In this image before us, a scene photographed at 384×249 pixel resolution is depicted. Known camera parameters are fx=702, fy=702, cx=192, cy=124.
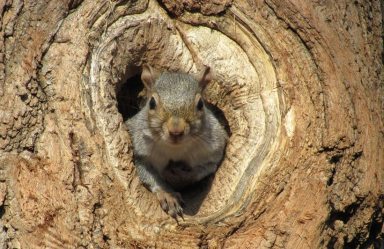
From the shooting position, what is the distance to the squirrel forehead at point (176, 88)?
3.67 m

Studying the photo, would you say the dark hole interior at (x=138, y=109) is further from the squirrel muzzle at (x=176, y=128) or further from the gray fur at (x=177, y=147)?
the squirrel muzzle at (x=176, y=128)

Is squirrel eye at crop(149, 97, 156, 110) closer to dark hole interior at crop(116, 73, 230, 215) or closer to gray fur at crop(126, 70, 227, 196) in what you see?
gray fur at crop(126, 70, 227, 196)

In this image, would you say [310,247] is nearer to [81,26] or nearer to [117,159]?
[117,159]

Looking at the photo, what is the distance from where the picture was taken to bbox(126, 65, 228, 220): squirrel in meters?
3.63

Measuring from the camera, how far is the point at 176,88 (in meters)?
3.75

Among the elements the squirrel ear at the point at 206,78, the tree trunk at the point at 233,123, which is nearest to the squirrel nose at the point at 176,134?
the tree trunk at the point at 233,123

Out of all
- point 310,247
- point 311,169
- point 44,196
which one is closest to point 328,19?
point 311,169

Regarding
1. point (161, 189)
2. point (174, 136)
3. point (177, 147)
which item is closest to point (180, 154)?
point (177, 147)

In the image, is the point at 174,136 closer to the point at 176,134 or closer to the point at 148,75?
the point at 176,134

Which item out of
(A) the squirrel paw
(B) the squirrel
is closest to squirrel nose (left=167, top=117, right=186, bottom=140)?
(B) the squirrel

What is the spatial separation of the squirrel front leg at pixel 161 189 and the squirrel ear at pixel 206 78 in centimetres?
56

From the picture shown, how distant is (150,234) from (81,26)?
109cm

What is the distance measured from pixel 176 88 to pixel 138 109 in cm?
89

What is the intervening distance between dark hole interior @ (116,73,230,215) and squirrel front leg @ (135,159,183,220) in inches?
5.5
